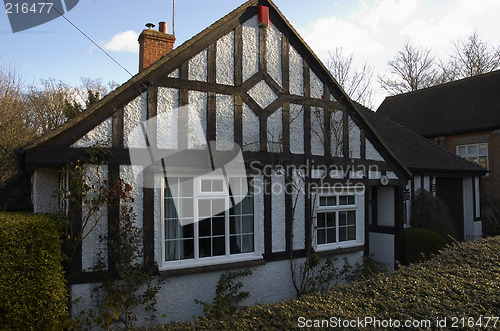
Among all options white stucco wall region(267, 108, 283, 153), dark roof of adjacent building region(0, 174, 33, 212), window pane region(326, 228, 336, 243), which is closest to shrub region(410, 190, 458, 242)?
window pane region(326, 228, 336, 243)

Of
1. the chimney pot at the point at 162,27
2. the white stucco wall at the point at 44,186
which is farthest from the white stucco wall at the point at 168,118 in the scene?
the chimney pot at the point at 162,27

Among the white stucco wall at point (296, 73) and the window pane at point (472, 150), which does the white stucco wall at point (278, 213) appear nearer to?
the white stucco wall at point (296, 73)

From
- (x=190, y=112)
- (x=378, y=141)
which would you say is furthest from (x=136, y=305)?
(x=378, y=141)

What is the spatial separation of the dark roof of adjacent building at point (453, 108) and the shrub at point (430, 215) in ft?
24.1

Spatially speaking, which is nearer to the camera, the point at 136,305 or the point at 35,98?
the point at 136,305

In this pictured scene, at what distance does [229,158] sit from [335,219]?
3163 millimetres

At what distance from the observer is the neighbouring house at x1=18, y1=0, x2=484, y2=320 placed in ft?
20.0

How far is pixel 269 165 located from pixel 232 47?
239 centimetres

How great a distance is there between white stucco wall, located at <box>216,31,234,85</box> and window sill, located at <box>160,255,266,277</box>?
10.9 ft

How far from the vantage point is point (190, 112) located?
6.71 m

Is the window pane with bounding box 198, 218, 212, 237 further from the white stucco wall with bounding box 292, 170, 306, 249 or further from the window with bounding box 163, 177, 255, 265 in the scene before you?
the white stucco wall with bounding box 292, 170, 306, 249

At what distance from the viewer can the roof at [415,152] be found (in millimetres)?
12750

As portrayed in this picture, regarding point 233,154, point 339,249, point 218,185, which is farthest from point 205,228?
point 339,249

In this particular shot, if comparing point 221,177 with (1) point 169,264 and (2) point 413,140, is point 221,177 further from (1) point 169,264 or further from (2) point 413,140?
(2) point 413,140
